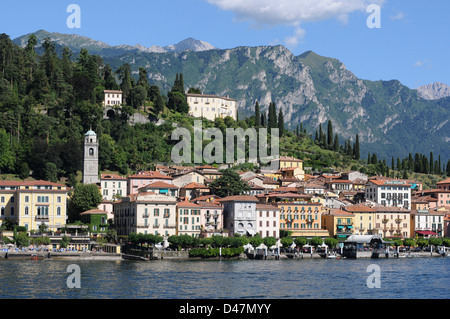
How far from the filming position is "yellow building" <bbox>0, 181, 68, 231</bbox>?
9225cm

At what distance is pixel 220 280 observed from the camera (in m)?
61.6

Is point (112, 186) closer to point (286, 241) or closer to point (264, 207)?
point (264, 207)

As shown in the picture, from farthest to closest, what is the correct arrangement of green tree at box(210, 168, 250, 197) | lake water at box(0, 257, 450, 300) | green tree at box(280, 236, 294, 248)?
green tree at box(210, 168, 250, 197), green tree at box(280, 236, 294, 248), lake water at box(0, 257, 450, 300)

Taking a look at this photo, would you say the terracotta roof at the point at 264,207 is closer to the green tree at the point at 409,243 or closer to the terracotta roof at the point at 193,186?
the terracotta roof at the point at 193,186

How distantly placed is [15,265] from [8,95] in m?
59.5

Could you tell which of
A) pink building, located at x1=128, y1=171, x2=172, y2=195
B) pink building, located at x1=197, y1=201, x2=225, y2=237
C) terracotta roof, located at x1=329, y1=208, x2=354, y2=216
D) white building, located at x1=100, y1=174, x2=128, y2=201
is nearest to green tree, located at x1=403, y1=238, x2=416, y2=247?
terracotta roof, located at x1=329, y1=208, x2=354, y2=216

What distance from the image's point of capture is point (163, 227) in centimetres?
9219

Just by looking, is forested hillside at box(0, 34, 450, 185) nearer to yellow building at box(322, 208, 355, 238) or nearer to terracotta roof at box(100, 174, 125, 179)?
terracotta roof at box(100, 174, 125, 179)

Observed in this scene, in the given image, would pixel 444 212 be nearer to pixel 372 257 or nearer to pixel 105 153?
pixel 372 257

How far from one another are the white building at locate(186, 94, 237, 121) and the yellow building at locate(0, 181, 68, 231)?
67.3m

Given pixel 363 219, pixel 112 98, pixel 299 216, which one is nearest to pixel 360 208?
pixel 363 219

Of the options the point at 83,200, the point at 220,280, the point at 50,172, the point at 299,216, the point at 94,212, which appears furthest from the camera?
the point at 50,172

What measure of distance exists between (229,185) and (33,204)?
92.6 ft

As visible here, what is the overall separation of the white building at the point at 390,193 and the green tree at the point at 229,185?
75.8ft
